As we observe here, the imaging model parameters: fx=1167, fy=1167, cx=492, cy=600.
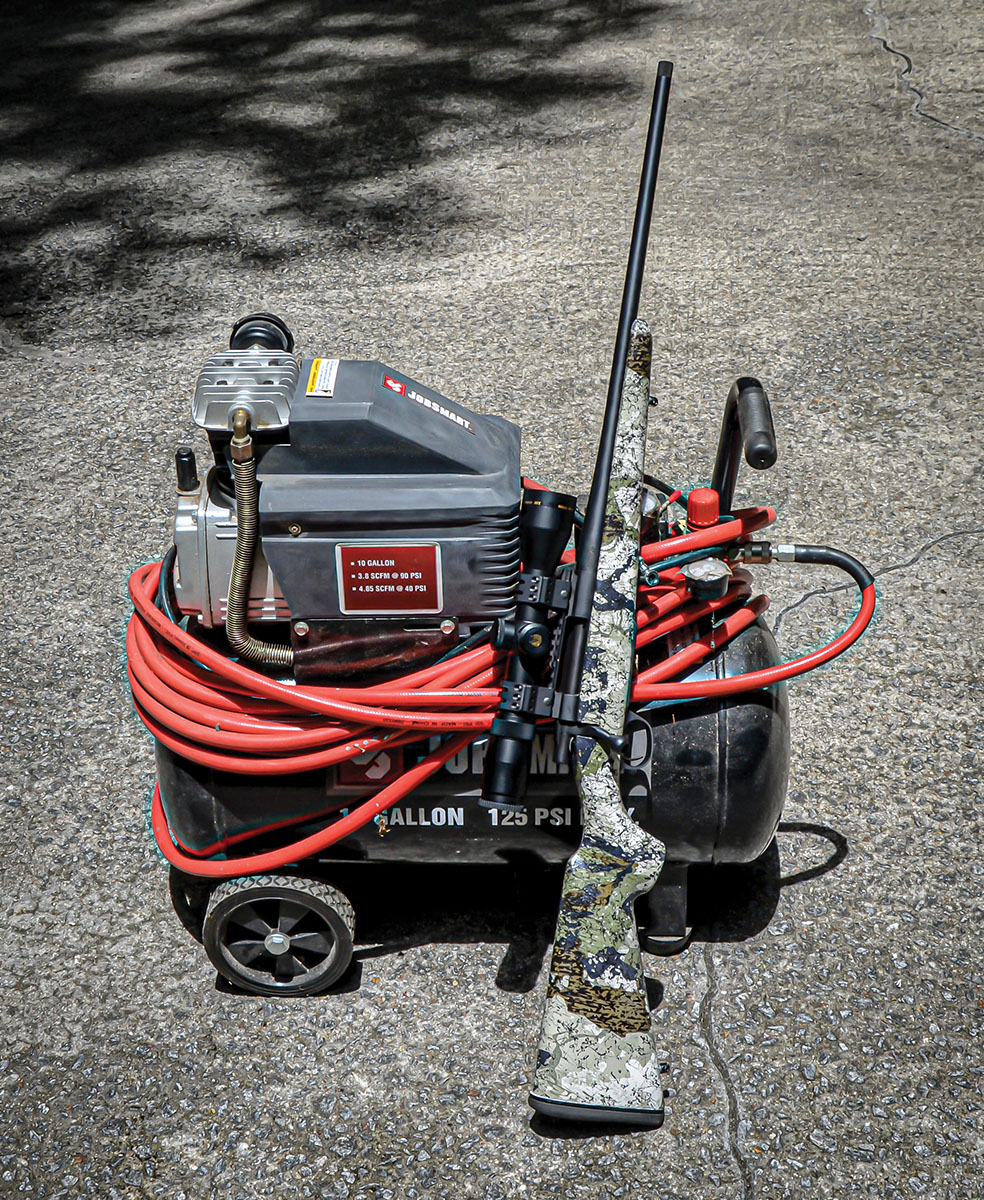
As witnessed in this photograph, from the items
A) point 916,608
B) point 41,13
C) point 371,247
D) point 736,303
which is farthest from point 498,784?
point 41,13

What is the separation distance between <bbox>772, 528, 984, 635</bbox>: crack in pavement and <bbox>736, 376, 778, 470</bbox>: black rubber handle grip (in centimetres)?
119

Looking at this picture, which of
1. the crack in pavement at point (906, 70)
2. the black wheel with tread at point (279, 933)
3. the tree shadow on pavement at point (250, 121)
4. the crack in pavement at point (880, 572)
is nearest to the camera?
the black wheel with tread at point (279, 933)

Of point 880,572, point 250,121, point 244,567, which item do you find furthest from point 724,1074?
point 250,121

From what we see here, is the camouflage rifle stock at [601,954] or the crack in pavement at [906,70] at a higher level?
the crack in pavement at [906,70]

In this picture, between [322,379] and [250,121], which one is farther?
[250,121]

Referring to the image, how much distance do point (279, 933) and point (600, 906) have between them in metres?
0.71

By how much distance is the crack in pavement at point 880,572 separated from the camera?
3395mm

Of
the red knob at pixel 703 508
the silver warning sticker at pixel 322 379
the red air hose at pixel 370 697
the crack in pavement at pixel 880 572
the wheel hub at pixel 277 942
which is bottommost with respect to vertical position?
the crack in pavement at pixel 880 572

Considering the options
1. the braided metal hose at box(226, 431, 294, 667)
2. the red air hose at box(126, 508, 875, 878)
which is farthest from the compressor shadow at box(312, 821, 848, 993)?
the braided metal hose at box(226, 431, 294, 667)

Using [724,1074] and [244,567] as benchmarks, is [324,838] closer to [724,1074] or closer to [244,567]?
[244,567]

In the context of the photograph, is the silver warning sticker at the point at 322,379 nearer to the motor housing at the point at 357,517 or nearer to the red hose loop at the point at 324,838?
the motor housing at the point at 357,517

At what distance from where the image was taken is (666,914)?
94.9 inches

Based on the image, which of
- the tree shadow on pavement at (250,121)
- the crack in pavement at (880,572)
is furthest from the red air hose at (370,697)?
the tree shadow on pavement at (250,121)

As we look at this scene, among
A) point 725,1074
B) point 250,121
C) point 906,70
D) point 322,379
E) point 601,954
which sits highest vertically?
point 322,379
